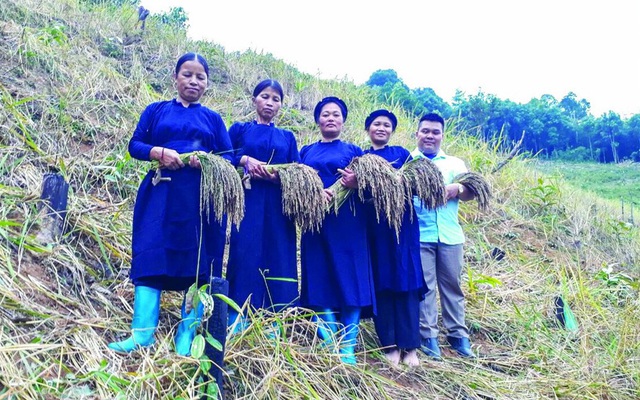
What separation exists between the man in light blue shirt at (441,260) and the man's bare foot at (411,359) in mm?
218

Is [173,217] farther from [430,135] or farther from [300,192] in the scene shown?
[430,135]

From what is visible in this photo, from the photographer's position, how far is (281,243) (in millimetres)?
2932

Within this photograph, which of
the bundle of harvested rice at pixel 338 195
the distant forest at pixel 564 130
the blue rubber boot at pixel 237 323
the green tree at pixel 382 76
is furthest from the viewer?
the green tree at pixel 382 76

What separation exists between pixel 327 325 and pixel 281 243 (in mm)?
546

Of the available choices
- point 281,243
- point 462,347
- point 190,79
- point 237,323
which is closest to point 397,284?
point 281,243

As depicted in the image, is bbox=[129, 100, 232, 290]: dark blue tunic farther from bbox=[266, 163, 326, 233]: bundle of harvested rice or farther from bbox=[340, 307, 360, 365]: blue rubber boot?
bbox=[340, 307, 360, 365]: blue rubber boot

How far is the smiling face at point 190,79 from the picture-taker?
2.72 m

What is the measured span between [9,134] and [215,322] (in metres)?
2.82

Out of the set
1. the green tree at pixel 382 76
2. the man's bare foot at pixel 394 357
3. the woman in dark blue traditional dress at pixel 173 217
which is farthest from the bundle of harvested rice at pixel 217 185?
the green tree at pixel 382 76

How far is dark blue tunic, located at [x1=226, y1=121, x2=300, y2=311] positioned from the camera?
284cm

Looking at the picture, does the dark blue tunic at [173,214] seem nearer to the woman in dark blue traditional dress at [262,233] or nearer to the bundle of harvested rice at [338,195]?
the woman in dark blue traditional dress at [262,233]

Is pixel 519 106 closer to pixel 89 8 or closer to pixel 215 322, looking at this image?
pixel 89 8

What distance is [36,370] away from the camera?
2.01 m

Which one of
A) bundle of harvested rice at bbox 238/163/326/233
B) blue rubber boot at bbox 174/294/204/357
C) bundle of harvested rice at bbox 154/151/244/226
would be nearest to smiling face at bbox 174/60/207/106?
bundle of harvested rice at bbox 154/151/244/226
